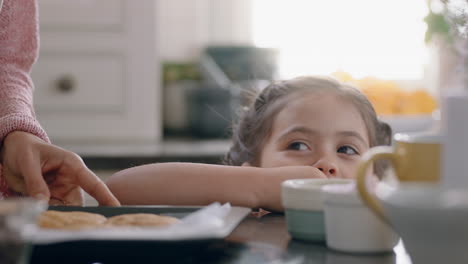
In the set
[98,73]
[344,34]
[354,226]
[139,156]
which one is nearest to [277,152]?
[354,226]

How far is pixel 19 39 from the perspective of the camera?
4.27ft

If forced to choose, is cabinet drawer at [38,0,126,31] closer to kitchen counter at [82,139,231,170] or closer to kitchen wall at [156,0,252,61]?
kitchen counter at [82,139,231,170]

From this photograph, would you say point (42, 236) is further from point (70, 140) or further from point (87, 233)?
point (70, 140)

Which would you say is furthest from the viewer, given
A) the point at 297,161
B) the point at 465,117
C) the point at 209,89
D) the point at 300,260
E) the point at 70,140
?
the point at 209,89

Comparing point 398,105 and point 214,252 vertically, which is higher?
point 214,252

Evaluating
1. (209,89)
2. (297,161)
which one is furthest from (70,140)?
(297,161)

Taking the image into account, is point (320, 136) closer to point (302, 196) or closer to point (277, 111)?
point (277, 111)

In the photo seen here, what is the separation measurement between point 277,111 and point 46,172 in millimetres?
562

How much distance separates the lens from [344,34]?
393cm

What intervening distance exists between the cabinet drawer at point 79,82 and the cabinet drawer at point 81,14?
12cm

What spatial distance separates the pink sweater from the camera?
1.16m

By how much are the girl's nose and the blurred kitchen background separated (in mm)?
1002

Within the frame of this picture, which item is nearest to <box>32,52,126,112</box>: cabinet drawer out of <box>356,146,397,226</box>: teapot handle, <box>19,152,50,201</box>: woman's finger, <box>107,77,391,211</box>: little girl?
<box>107,77,391,211</box>: little girl

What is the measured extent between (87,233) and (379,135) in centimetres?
93
